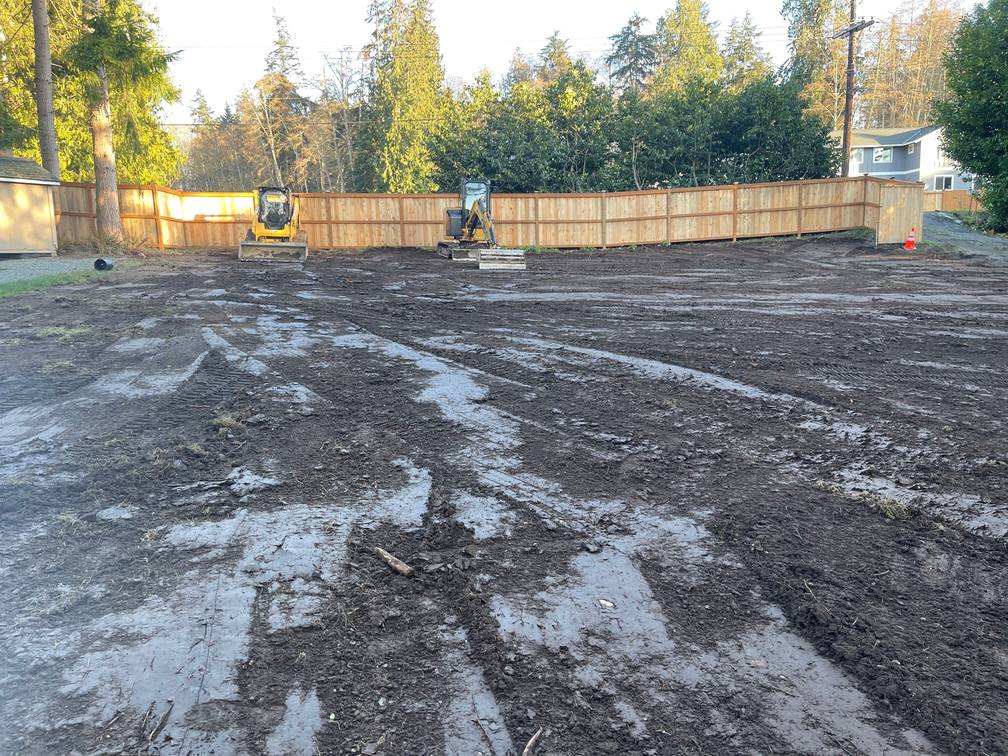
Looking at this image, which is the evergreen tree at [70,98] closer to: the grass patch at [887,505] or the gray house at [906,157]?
the grass patch at [887,505]

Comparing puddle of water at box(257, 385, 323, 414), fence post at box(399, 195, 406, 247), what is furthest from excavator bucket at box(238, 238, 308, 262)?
puddle of water at box(257, 385, 323, 414)

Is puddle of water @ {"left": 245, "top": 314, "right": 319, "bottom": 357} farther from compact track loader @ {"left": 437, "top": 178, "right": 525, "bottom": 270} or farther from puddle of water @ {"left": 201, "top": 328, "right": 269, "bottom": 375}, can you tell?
compact track loader @ {"left": 437, "top": 178, "right": 525, "bottom": 270}

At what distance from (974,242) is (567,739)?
2735 cm

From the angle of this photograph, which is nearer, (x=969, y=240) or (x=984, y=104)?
(x=984, y=104)

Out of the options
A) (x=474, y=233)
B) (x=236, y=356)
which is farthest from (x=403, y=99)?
(x=236, y=356)

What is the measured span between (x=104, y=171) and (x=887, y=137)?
54.0m

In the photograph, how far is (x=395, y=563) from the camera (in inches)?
161

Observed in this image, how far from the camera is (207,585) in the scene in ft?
12.7

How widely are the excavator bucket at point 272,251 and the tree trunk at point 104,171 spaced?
569 cm

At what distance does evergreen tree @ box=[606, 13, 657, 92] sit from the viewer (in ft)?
194

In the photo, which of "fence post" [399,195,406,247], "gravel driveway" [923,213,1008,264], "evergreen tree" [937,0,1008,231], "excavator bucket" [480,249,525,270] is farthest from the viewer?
"fence post" [399,195,406,247]

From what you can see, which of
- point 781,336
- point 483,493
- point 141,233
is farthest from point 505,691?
point 141,233

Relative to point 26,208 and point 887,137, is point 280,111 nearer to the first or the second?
point 26,208

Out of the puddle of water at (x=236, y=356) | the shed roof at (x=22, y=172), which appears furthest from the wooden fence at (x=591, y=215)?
the puddle of water at (x=236, y=356)
